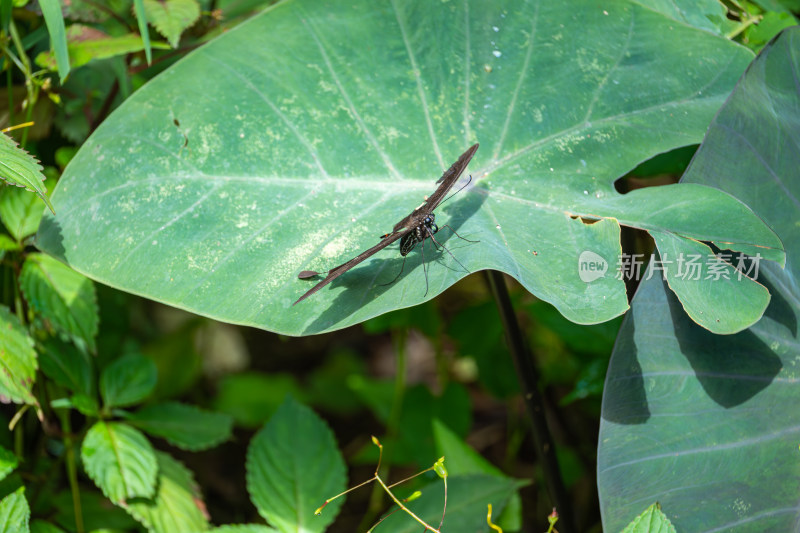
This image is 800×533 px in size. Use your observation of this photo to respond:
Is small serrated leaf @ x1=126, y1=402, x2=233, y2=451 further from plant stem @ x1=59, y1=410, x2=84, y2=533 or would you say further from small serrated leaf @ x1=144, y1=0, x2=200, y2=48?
small serrated leaf @ x1=144, y1=0, x2=200, y2=48

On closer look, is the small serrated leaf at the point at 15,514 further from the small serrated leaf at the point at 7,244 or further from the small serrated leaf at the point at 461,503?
the small serrated leaf at the point at 461,503

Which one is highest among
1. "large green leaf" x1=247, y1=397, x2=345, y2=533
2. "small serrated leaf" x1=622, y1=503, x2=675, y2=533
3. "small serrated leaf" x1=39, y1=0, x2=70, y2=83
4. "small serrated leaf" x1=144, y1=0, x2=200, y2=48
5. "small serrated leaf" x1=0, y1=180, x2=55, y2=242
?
"small serrated leaf" x1=39, y1=0, x2=70, y2=83

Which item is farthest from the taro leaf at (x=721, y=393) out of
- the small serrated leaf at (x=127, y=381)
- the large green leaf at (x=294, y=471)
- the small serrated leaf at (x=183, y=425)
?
the small serrated leaf at (x=127, y=381)

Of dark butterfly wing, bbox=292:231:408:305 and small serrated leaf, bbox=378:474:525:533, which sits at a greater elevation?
dark butterfly wing, bbox=292:231:408:305

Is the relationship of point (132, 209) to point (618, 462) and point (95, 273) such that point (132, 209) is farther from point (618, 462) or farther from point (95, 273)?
point (618, 462)

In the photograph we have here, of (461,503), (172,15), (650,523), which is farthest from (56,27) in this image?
(650,523)

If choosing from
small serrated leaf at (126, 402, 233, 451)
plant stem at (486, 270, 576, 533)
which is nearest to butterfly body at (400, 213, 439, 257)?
plant stem at (486, 270, 576, 533)

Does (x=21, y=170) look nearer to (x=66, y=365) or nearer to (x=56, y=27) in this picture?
(x=56, y=27)
